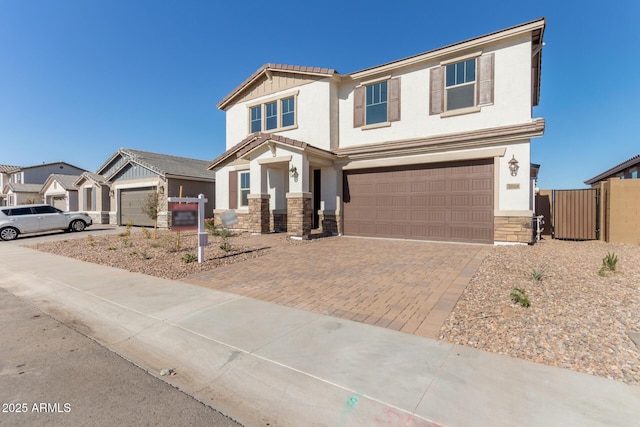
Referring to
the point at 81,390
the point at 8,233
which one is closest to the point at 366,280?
the point at 81,390

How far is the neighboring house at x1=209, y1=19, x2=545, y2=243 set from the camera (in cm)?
1021

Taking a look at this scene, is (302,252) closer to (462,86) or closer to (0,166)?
(462,86)

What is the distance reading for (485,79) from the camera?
34.8ft

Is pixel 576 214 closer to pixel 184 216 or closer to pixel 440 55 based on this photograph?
pixel 440 55

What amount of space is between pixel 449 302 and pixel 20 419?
525 centimetres

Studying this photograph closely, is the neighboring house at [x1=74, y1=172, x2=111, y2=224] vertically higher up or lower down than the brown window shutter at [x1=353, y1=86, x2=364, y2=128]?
lower down

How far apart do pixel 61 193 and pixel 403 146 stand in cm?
3183

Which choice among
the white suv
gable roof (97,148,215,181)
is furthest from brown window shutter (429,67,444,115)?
the white suv

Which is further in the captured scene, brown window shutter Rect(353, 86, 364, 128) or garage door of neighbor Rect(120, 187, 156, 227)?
garage door of neighbor Rect(120, 187, 156, 227)

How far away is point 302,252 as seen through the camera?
31.9ft

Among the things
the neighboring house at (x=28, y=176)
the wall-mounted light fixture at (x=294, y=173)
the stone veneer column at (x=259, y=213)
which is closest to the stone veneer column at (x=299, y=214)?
the wall-mounted light fixture at (x=294, y=173)

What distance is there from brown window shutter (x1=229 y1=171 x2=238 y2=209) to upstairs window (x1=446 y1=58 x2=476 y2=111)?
10.6 meters

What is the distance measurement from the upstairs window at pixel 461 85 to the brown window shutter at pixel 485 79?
0.22 meters

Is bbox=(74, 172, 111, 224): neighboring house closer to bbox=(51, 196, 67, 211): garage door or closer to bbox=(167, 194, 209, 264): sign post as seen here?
bbox=(51, 196, 67, 211): garage door
